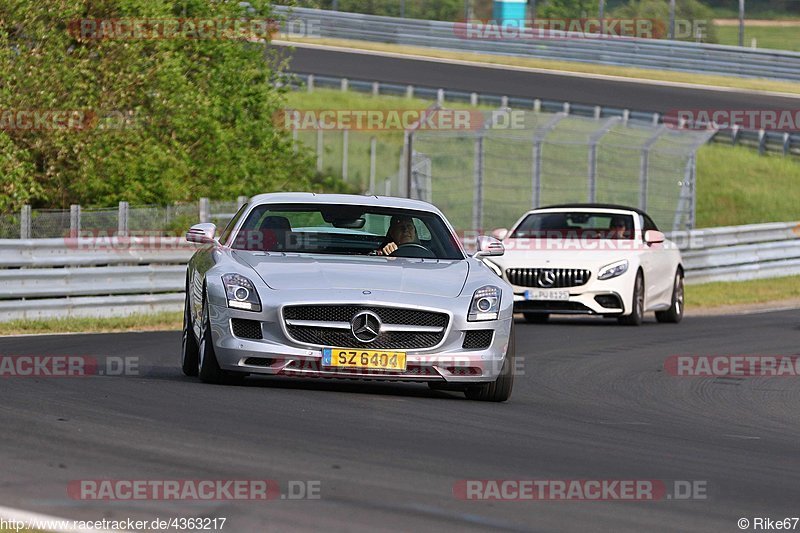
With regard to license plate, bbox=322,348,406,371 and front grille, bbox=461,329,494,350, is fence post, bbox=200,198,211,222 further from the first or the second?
license plate, bbox=322,348,406,371

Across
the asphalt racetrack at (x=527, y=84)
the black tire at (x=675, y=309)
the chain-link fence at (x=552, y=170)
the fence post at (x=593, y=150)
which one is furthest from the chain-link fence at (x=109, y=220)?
the asphalt racetrack at (x=527, y=84)

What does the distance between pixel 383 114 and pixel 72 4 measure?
18.2 m

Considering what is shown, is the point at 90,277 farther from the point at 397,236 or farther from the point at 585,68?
the point at 585,68

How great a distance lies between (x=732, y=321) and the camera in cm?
2166

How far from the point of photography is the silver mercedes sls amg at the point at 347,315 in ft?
33.4

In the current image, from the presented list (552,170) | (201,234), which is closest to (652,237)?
(201,234)

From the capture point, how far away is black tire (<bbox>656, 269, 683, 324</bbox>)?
21.8 metres

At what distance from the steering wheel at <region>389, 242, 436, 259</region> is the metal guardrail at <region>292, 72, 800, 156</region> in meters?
28.7

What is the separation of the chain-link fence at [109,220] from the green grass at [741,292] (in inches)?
328

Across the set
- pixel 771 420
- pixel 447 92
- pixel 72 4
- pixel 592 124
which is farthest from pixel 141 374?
pixel 447 92

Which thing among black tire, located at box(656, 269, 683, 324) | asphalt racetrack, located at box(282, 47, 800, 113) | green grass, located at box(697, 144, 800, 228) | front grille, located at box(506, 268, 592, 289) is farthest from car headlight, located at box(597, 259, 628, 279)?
asphalt racetrack, located at box(282, 47, 800, 113)

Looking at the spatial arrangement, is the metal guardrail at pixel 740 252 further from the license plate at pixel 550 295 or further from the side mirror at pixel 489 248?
the side mirror at pixel 489 248

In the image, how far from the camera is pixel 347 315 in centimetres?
1017

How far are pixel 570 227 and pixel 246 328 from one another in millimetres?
11496
